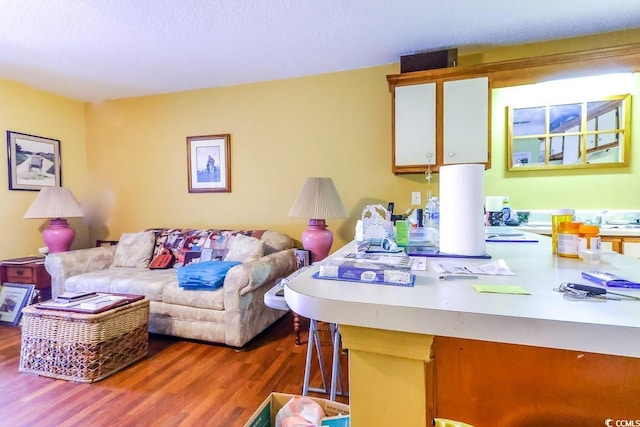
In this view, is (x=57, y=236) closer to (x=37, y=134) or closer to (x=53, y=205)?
(x=53, y=205)

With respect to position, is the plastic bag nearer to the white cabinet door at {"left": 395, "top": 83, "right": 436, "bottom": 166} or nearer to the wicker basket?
the wicker basket

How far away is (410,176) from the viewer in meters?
2.94

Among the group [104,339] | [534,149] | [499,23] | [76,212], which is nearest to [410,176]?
[534,149]

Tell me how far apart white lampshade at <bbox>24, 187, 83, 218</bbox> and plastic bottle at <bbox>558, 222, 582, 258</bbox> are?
12.4 feet

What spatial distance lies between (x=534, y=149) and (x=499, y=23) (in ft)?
3.49

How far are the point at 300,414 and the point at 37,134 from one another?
3970 millimetres

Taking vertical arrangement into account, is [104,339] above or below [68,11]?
below

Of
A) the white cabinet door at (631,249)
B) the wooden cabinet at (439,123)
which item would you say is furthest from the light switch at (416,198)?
the white cabinet door at (631,249)

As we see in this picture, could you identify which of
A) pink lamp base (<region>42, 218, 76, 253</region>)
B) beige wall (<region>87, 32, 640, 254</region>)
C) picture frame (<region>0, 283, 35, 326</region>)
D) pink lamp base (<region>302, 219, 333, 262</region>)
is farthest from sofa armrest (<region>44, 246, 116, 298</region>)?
pink lamp base (<region>302, 219, 333, 262</region>)

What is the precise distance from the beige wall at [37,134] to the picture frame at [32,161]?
5cm

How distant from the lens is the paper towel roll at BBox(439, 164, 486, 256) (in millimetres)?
946

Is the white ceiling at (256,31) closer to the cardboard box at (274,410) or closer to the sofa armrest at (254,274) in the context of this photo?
the sofa armrest at (254,274)

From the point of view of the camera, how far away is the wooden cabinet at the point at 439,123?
2.46 metres

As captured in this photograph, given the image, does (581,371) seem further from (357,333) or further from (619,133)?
(619,133)
